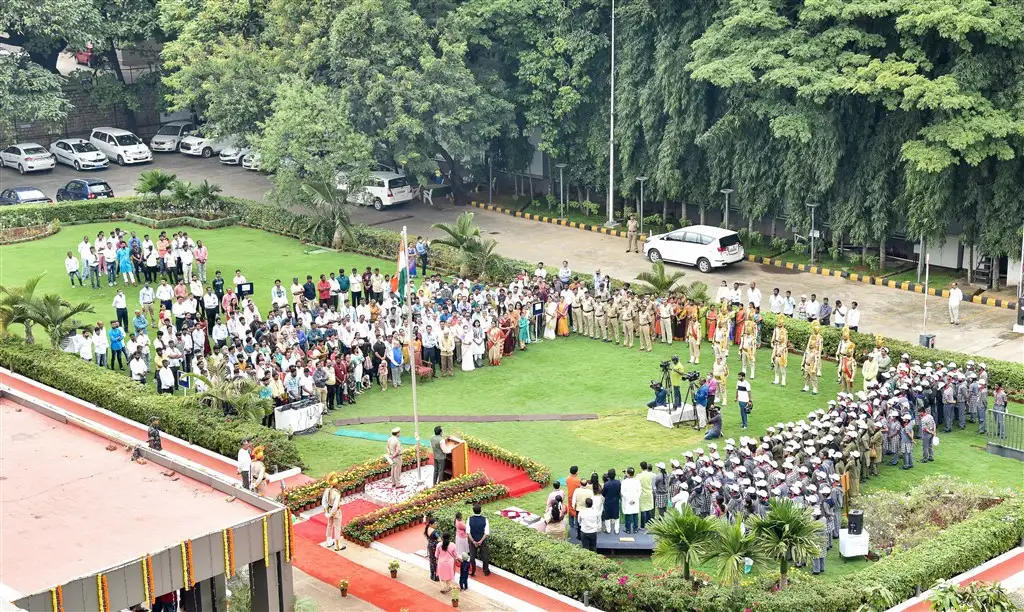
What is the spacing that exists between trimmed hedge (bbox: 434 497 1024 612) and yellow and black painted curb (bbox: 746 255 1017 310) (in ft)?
43.3

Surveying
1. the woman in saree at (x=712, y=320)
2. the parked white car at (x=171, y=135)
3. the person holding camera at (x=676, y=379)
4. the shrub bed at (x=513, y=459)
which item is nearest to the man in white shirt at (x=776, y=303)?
the woman in saree at (x=712, y=320)

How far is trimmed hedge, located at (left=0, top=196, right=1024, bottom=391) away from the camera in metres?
26.8

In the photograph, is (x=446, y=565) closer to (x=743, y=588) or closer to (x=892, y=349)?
(x=743, y=588)

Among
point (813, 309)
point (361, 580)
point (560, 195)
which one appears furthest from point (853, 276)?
point (361, 580)

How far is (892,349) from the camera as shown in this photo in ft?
90.5

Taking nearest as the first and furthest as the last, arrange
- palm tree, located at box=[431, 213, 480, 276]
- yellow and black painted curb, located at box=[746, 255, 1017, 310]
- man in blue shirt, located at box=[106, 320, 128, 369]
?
man in blue shirt, located at box=[106, 320, 128, 369]
yellow and black painted curb, located at box=[746, 255, 1017, 310]
palm tree, located at box=[431, 213, 480, 276]

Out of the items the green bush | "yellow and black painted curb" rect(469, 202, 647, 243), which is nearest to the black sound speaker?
the green bush

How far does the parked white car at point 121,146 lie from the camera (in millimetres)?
50719

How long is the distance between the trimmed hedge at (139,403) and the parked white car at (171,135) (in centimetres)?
2458

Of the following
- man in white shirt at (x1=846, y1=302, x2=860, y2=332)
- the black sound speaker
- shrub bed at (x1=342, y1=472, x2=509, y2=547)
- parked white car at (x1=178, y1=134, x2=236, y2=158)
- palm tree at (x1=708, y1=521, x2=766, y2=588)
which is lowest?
shrub bed at (x1=342, y1=472, x2=509, y2=547)

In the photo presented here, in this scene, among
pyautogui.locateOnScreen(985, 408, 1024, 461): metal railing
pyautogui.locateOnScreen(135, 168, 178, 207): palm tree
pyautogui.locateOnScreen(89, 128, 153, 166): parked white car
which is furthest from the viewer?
pyautogui.locateOnScreen(89, 128, 153, 166): parked white car

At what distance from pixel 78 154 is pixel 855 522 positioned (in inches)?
1500

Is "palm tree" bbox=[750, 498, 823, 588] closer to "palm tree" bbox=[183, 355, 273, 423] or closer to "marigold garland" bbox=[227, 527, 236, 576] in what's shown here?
"marigold garland" bbox=[227, 527, 236, 576]

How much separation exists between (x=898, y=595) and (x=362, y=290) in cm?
1780
